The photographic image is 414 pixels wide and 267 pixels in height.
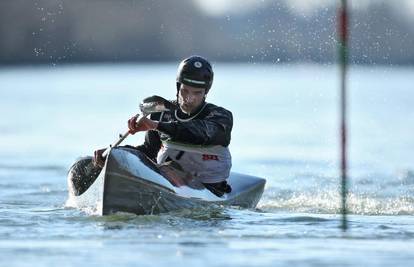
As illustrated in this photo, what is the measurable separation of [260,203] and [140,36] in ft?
274

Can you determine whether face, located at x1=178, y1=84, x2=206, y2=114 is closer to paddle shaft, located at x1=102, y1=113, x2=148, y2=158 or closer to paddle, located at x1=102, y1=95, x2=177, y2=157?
paddle, located at x1=102, y1=95, x2=177, y2=157

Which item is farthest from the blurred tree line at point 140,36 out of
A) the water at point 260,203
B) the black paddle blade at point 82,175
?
the black paddle blade at point 82,175

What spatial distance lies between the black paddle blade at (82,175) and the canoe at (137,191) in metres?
0.12

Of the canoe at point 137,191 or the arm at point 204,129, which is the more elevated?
the arm at point 204,129

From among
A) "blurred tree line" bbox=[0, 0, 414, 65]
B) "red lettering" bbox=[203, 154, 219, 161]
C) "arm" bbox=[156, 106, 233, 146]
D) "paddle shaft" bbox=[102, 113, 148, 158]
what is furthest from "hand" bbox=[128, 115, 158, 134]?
"blurred tree line" bbox=[0, 0, 414, 65]

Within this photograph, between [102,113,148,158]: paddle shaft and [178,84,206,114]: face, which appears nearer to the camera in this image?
[102,113,148,158]: paddle shaft

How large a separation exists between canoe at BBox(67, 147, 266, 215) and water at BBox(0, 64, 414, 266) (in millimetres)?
124

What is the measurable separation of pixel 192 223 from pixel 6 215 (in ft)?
7.18

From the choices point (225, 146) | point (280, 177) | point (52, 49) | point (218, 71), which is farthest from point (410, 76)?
point (225, 146)

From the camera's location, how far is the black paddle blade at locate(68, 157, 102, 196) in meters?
15.1

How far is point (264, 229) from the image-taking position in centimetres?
1337

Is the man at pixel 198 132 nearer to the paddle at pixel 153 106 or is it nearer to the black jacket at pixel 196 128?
the black jacket at pixel 196 128

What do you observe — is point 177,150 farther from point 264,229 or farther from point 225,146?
point 264,229

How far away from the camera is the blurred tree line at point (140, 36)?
83.2 metres
